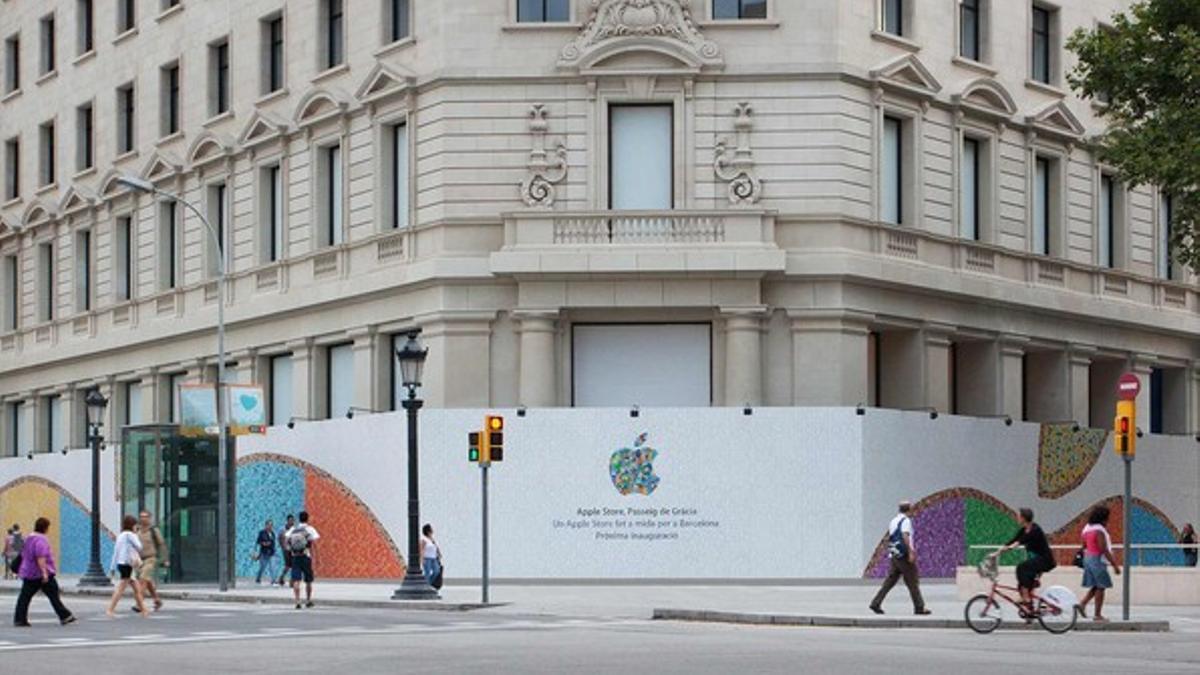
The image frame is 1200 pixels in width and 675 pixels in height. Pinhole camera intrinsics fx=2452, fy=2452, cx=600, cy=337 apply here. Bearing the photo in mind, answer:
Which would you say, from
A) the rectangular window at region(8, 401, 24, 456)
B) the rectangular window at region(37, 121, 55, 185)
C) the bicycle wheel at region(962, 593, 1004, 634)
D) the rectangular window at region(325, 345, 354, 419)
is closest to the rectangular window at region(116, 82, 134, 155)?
the rectangular window at region(37, 121, 55, 185)

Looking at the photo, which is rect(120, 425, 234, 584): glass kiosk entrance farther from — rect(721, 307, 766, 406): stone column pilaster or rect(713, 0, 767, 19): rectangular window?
rect(713, 0, 767, 19): rectangular window

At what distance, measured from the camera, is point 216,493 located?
53750 millimetres

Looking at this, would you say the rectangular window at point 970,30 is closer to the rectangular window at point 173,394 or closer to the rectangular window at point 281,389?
the rectangular window at point 281,389

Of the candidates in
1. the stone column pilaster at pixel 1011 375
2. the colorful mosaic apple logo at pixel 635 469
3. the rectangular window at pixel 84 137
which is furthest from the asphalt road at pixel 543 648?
the rectangular window at pixel 84 137

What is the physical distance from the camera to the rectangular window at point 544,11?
170 feet

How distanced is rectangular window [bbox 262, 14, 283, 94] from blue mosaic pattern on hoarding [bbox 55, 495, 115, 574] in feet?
41.0

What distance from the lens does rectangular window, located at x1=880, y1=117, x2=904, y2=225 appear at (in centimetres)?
5303

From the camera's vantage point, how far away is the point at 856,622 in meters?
35.1

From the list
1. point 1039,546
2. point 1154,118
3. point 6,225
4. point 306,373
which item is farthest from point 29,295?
point 1039,546

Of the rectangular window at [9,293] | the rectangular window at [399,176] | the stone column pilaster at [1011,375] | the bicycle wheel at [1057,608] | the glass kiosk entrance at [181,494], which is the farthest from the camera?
the rectangular window at [9,293]

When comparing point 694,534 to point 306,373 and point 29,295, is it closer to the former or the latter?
point 306,373

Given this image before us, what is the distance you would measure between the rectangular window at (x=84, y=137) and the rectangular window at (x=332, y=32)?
14.2 meters

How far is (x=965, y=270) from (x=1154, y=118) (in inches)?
351

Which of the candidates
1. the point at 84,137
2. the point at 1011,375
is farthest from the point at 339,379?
the point at 84,137
